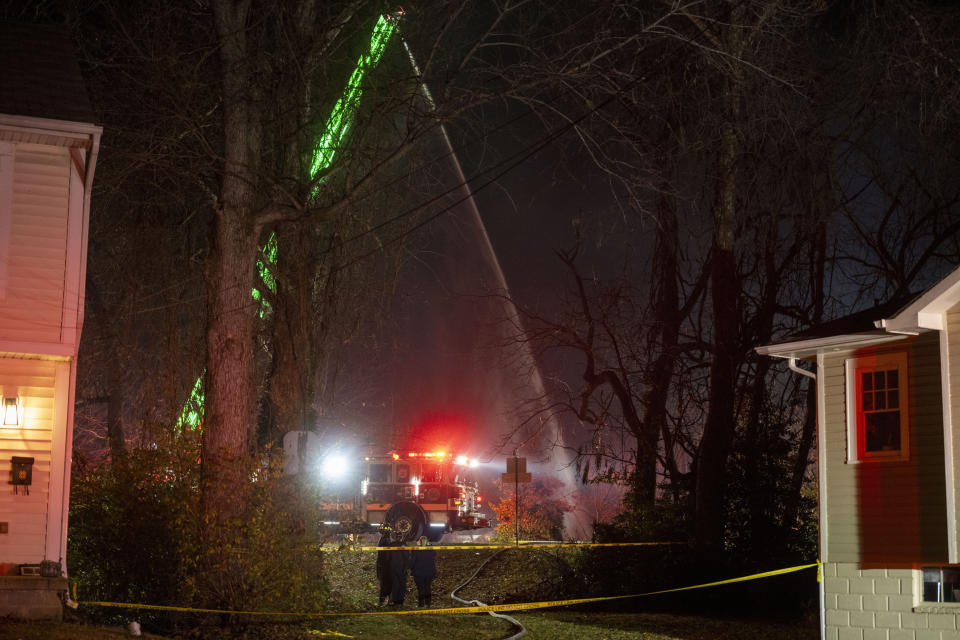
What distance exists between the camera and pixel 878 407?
43.7 ft

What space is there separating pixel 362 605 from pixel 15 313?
7.68 m

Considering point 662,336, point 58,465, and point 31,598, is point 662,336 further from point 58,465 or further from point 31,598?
point 31,598

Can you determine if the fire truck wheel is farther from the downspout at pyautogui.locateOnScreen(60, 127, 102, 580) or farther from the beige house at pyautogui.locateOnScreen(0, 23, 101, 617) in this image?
the beige house at pyautogui.locateOnScreen(0, 23, 101, 617)

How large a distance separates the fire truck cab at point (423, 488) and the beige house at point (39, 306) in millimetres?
14915

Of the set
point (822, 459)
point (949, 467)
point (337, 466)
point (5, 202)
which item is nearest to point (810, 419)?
point (822, 459)

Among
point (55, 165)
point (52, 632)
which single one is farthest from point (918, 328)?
point (55, 165)

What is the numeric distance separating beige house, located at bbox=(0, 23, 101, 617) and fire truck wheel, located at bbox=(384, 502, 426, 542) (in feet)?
43.8

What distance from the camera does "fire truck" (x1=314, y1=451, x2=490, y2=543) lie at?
90.3 ft

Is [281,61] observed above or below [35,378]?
above

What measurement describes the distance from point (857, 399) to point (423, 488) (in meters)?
16.4

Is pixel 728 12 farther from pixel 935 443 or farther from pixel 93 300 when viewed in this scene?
pixel 93 300

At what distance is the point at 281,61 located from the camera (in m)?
14.4

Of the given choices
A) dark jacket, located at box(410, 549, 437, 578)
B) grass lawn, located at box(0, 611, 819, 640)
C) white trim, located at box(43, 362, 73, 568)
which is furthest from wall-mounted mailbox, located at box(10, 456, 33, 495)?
dark jacket, located at box(410, 549, 437, 578)

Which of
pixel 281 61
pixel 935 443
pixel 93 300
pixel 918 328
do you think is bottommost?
pixel 935 443
